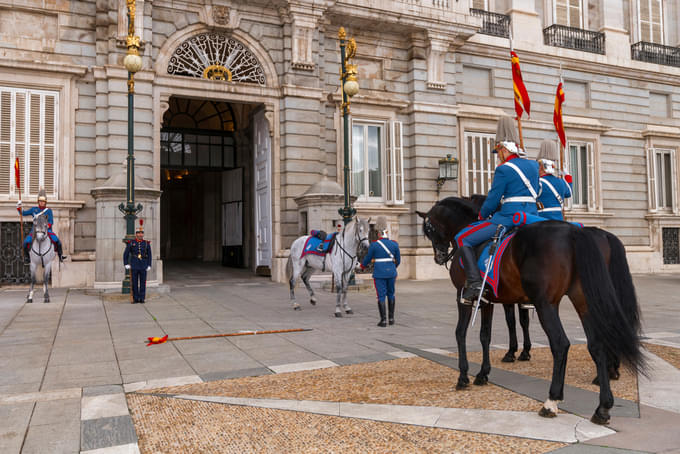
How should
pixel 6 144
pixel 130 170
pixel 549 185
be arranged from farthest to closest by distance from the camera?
pixel 6 144, pixel 130 170, pixel 549 185

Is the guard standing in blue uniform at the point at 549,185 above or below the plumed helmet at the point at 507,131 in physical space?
below

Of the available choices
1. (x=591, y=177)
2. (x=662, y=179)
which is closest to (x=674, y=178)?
(x=662, y=179)

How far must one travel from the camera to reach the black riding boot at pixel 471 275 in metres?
4.83

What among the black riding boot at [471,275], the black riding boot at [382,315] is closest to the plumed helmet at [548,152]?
the black riding boot at [471,275]

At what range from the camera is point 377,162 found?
18.2 meters

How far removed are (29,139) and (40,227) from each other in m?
4.68

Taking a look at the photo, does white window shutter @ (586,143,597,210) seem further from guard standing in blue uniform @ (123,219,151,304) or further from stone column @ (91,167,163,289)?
guard standing in blue uniform @ (123,219,151,304)

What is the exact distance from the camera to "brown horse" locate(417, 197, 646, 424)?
4.04 meters

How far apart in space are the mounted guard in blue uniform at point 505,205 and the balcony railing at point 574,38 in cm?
1841

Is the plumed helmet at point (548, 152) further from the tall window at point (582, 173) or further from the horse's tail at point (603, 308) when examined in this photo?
the tall window at point (582, 173)

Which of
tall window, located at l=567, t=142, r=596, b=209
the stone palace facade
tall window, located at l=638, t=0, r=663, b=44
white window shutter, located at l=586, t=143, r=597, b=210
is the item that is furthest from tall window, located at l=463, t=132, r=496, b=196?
tall window, located at l=638, t=0, r=663, b=44

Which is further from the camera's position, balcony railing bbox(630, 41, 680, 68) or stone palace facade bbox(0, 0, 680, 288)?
balcony railing bbox(630, 41, 680, 68)

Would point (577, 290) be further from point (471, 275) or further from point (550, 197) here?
point (550, 197)

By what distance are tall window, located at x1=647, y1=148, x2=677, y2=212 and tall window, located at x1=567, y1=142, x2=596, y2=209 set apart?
3.26m
